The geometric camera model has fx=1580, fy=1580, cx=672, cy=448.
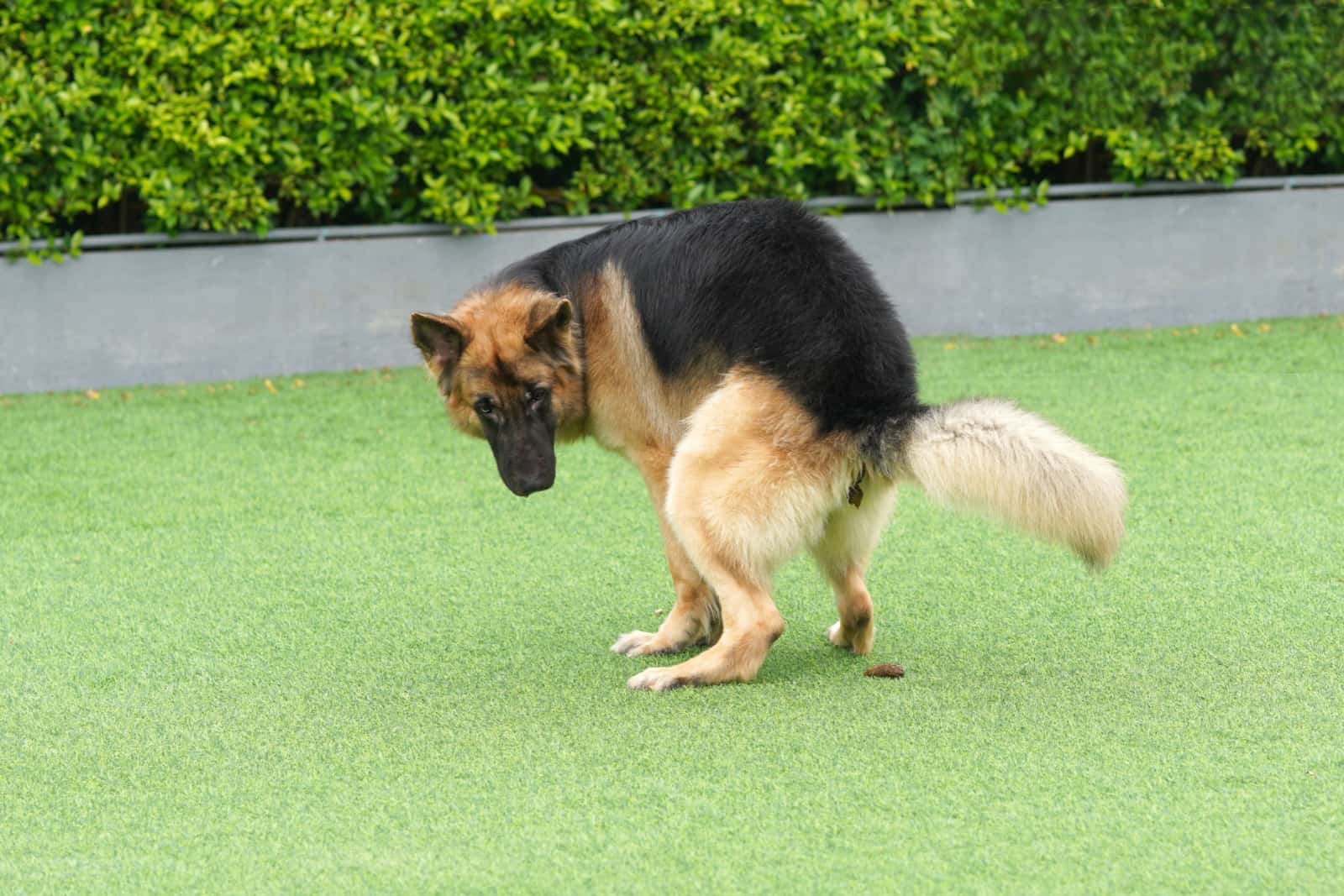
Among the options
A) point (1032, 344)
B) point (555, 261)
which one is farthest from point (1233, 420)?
point (555, 261)

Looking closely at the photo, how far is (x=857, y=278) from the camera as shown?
13.5 ft

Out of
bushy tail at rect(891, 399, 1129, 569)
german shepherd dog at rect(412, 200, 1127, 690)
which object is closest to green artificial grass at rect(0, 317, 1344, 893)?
german shepherd dog at rect(412, 200, 1127, 690)

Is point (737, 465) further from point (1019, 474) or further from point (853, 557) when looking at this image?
point (1019, 474)

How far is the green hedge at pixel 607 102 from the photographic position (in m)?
8.55

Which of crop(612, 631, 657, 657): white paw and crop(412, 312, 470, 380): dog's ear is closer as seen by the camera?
crop(412, 312, 470, 380): dog's ear

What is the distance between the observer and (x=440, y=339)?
4.25 meters

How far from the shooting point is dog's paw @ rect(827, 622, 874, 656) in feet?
14.1

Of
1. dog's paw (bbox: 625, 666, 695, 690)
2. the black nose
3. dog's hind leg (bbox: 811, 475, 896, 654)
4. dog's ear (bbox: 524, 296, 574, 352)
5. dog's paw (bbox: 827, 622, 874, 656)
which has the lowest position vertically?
dog's paw (bbox: 827, 622, 874, 656)

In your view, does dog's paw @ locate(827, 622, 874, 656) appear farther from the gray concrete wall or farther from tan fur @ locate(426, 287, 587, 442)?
the gray concrete wall

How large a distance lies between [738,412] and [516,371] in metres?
0.64

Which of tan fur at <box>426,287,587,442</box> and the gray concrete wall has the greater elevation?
tan fur at <box>426,287,587,442</box>

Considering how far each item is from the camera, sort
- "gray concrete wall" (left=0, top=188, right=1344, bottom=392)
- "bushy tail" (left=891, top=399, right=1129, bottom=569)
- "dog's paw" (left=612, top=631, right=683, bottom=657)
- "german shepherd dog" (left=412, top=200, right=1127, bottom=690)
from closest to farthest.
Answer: "bushy tail" (left=891, top=399, right=1129, bottom=569) → "german shepherd dog" (left=412, top=200, right=1127, bottom=690) → "dog's paw" (left=612, top=631, right=683, bottom=657) → "gray concrete wall" (left=0, top=188, right=1344, bottom=392)

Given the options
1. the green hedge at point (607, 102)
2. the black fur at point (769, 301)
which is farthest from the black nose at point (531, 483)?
the green hedge at point (607, 102)

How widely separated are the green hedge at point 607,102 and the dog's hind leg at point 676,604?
5040 millimetres
